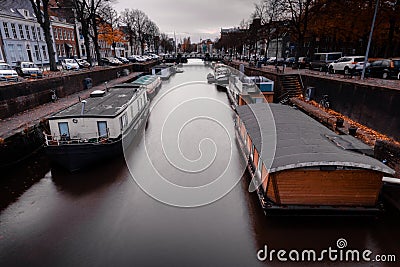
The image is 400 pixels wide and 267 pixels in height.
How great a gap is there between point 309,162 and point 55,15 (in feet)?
232

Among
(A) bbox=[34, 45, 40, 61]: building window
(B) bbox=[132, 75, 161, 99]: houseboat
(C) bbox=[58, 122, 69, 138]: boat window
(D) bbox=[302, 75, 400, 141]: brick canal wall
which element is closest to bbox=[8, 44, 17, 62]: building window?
(A) bbox=[34, 45, 40, 61]: building window

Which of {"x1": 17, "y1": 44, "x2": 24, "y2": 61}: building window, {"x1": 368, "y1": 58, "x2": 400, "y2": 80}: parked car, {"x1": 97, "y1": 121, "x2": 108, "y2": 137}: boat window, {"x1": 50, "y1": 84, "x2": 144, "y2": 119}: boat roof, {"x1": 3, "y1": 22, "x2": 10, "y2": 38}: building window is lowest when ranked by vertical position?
{"x1": 97, "y1": 121, "x2": 108, "y2": 137}: boat window

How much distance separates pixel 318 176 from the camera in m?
9.00

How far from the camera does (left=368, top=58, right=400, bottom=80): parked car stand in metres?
21.7

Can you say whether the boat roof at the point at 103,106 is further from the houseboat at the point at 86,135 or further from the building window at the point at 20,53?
the building window at the point at 20,53

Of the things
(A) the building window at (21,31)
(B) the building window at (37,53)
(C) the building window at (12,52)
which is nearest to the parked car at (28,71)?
(C) the building window at (12,52)

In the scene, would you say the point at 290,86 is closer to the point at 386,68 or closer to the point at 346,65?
the point at 346,65

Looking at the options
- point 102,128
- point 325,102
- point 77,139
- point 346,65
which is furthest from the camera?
point 346,65

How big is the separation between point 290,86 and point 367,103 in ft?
39.8

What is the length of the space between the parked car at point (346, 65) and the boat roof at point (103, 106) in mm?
22312

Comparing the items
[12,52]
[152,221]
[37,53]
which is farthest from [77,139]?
[37,53]

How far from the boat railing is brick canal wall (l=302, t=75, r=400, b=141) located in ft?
53.8

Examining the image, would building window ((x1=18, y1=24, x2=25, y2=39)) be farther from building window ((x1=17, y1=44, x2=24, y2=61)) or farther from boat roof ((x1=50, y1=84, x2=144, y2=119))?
boat roof ((x1=50, y1=84, x2=144, y2=119))

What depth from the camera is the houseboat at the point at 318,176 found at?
343 inches
